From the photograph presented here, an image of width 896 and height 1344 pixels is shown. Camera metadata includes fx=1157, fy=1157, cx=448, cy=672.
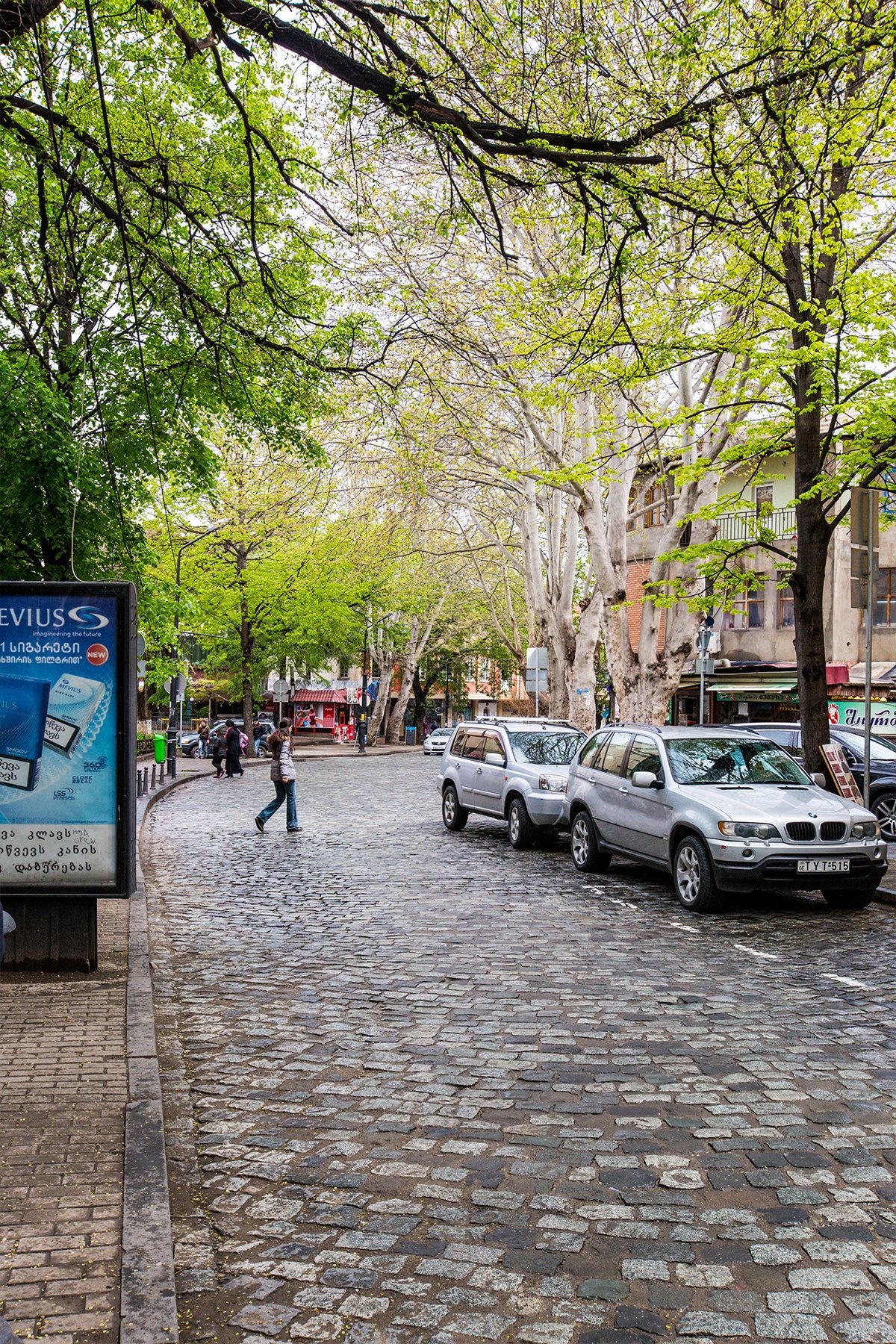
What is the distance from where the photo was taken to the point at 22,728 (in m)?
7.90

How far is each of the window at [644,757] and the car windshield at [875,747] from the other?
20.8 ft

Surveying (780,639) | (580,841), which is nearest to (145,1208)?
(580,841)

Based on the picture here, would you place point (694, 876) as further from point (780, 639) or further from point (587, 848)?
point (780, 639)

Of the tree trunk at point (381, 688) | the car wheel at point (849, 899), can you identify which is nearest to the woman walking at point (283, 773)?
the car wheel at point (849, 899)

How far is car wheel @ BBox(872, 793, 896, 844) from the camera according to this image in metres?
17.0

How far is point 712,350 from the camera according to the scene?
15.0 meters

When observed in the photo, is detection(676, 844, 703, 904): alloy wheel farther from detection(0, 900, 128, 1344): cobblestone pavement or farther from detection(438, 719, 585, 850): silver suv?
detection(0, 900, 128, 1344): cobblestone pavement

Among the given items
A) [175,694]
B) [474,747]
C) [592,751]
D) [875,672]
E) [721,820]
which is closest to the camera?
[721,820]

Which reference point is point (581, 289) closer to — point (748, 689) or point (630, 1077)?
point (630, 1077)

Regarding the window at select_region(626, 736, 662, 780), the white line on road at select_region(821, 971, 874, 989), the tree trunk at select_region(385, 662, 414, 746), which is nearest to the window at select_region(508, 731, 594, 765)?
the window at select_region(626, 736, 662, 780)

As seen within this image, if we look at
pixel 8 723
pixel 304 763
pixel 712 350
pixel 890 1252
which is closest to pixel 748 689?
pixel 304 763

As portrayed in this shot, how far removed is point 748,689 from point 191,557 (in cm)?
2355

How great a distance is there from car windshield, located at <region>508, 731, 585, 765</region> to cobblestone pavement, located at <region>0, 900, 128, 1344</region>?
10297mm

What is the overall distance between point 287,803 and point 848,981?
38.0ft
